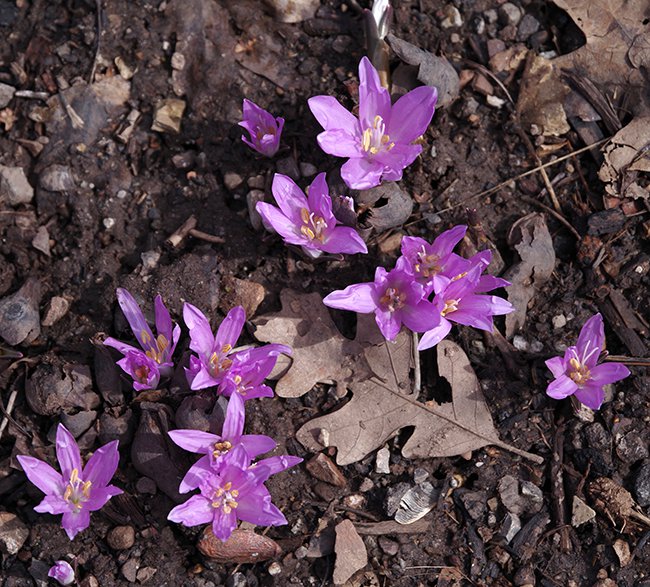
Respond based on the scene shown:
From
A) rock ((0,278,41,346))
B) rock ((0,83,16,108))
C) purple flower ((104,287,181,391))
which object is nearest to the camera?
purple flower ((104,287,181,391))

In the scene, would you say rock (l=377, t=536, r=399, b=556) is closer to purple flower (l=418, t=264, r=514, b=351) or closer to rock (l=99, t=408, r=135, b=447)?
purple flower (l=418, t=264, r=514, b=351)

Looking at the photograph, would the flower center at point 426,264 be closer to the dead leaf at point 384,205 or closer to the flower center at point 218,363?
the dead leaf at point 384,205

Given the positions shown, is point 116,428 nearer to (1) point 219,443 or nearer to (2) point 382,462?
(1) point 219,443

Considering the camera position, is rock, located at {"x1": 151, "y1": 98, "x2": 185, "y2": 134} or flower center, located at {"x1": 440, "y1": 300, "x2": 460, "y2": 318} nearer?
flower center, located at {"x1": 440, "y1": 300, "x2": 460, "y2": 318}

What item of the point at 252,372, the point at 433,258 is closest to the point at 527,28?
the point at 433,258

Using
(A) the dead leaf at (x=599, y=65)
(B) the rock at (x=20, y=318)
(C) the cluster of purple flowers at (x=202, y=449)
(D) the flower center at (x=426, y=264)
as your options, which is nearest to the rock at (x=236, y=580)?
(C) the cluster of purple flowers at (x=202, y=449)

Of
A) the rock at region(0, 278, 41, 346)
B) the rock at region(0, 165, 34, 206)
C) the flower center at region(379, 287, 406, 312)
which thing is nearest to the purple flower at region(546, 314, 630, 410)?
the flower center at region(379, 287, 406, 312)

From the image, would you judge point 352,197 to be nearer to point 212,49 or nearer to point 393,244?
point 393,244
